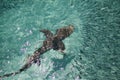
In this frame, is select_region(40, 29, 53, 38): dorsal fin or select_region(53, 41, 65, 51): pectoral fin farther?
select_region(40, 29, 53, 38): dorsal fin

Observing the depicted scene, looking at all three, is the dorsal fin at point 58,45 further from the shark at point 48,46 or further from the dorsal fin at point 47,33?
the dorsal fin at point 47,33

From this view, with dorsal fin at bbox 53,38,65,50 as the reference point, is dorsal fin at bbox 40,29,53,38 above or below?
above

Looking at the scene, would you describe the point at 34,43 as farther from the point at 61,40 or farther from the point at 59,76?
the point at 59,76

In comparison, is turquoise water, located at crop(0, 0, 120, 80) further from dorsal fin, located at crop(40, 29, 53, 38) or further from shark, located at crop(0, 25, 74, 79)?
dorsal fin, located at crop(40, 29, 53, 38)

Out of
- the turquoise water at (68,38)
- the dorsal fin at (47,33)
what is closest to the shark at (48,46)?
the dorsal fin at (47,33)

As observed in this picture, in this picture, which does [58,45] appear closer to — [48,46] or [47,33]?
[48,46]

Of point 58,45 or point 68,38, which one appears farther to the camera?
point 68,38

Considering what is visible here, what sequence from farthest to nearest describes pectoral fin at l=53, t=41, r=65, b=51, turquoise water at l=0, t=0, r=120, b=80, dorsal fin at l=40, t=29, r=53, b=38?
dorsal fin at l=40, t=29, r=53, b=38, pectoral fin at l=53, t=41, r=65, b=51, turquoise water at l=0, t=0, r=120, b=80

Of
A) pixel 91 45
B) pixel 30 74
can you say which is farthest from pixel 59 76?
pixel 91 45

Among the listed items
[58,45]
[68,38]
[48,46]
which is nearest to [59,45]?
[58,45]

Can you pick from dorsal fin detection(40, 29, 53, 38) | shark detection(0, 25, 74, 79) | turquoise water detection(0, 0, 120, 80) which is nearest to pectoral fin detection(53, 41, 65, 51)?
shark detection(0, 25, 74, 79)
